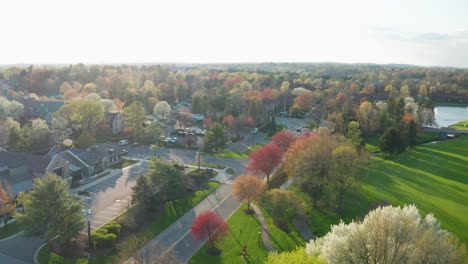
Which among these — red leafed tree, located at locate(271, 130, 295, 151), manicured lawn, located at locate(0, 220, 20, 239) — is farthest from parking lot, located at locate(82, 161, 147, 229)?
red leafed tree, located at locate(271, 130, 295, 151)

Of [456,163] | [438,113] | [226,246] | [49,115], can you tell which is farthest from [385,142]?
[438,113]

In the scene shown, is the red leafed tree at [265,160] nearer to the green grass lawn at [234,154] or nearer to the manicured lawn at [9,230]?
the green grass lawn at [234,154]

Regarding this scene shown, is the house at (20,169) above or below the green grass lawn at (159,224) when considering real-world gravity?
above

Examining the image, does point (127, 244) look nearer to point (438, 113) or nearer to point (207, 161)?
point (207, 161)

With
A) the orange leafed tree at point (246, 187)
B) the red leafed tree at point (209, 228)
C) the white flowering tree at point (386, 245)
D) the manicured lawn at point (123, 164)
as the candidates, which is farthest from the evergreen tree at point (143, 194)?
the white flowering tree at point (386, 245)

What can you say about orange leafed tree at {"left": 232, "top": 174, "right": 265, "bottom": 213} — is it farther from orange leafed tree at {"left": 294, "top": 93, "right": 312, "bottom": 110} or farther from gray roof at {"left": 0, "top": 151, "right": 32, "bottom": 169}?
orange leafed tree at {"left": 294, "top": 93, "right": 312, "bottom": 110}

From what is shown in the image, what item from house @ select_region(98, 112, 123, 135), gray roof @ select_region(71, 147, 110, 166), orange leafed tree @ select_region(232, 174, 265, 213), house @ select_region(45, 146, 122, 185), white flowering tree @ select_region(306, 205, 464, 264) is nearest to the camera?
white flowering tree @ select_region(306, 205, 464, 264)

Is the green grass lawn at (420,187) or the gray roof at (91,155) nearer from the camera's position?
the green grass lawn at (420,187)
